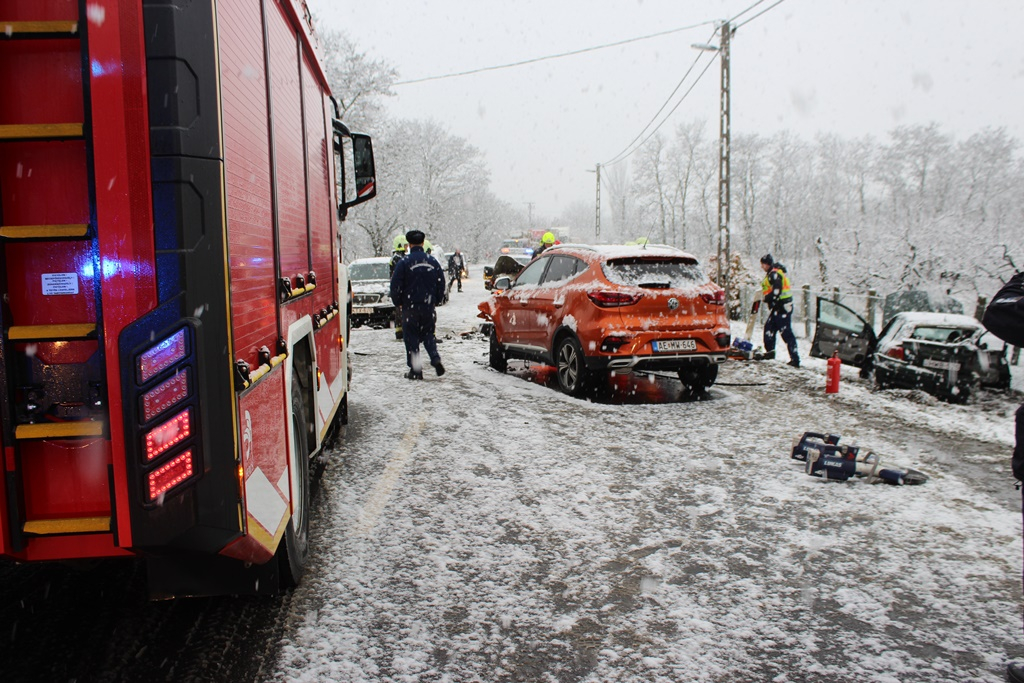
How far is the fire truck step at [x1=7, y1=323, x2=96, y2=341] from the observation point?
218 cm

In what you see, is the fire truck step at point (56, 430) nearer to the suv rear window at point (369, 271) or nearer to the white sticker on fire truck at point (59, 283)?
the white sticker on fire truck at point (59, 283)

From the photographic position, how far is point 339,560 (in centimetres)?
393

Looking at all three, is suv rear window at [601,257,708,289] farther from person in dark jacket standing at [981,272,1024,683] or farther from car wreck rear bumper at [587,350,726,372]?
person in dark jacket standing at [981,272,1024,683]

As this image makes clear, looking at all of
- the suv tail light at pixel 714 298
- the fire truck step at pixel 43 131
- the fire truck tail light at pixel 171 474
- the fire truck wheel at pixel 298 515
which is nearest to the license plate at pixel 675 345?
the suv tail light at pixel 714 298

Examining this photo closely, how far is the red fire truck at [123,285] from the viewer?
212 centimetres

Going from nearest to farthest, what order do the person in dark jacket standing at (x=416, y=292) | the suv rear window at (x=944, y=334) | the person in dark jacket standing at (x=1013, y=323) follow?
the person in dark jacket standing at (x=1013, y=323) < the suv rear window at (x=944, y=334) < the person in dark jacket standing at (x=416, y=292)

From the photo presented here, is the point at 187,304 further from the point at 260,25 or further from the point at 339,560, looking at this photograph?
the point at 339,560

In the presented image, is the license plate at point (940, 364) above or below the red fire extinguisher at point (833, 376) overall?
above

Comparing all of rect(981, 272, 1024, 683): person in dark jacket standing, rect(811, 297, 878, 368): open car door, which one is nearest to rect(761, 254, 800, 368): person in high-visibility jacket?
rect(811, 297, 878, 368): open car door

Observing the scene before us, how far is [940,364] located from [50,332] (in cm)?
879

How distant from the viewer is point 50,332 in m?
2.19

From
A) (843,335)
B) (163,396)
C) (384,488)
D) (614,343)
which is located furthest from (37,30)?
(843,335)

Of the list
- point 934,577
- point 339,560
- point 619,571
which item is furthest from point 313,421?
point 934,577

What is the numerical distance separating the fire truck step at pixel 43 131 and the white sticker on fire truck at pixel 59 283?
0.39 meters
